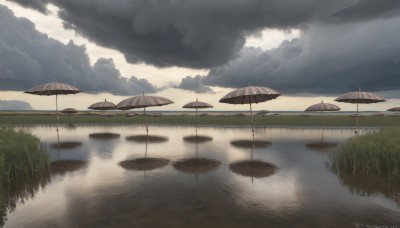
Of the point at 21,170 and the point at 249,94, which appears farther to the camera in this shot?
the point at 249,94

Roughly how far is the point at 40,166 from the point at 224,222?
7.95 m

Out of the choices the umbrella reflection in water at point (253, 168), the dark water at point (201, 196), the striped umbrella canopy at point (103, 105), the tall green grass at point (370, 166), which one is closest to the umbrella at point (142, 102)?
the dark water at point (201, 196)

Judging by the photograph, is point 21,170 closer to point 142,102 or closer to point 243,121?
point 142,102

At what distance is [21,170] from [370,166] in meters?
13.0

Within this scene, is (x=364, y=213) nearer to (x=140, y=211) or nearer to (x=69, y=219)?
(x=140, y=211)

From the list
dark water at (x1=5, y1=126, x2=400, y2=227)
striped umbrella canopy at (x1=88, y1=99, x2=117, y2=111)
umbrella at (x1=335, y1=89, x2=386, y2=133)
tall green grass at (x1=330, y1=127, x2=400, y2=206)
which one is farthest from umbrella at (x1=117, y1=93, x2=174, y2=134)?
striped umbrella canopy at (x1=88, y1=99, x2=117, y2=111)

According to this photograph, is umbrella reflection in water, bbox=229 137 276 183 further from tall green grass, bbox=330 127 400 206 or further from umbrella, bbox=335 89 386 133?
umbrella, bbox=335 89 386 133

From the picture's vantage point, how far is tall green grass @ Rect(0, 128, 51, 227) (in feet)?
23.4

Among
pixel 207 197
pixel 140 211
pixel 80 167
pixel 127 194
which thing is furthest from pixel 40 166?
pixel 207 197


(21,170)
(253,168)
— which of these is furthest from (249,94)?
(21,170)

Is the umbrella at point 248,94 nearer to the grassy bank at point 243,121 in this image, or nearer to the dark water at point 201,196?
the dark water at point 201,196

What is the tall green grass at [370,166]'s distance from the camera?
25.7 feet

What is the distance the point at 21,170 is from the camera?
872 cm

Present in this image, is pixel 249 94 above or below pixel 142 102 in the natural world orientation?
above
